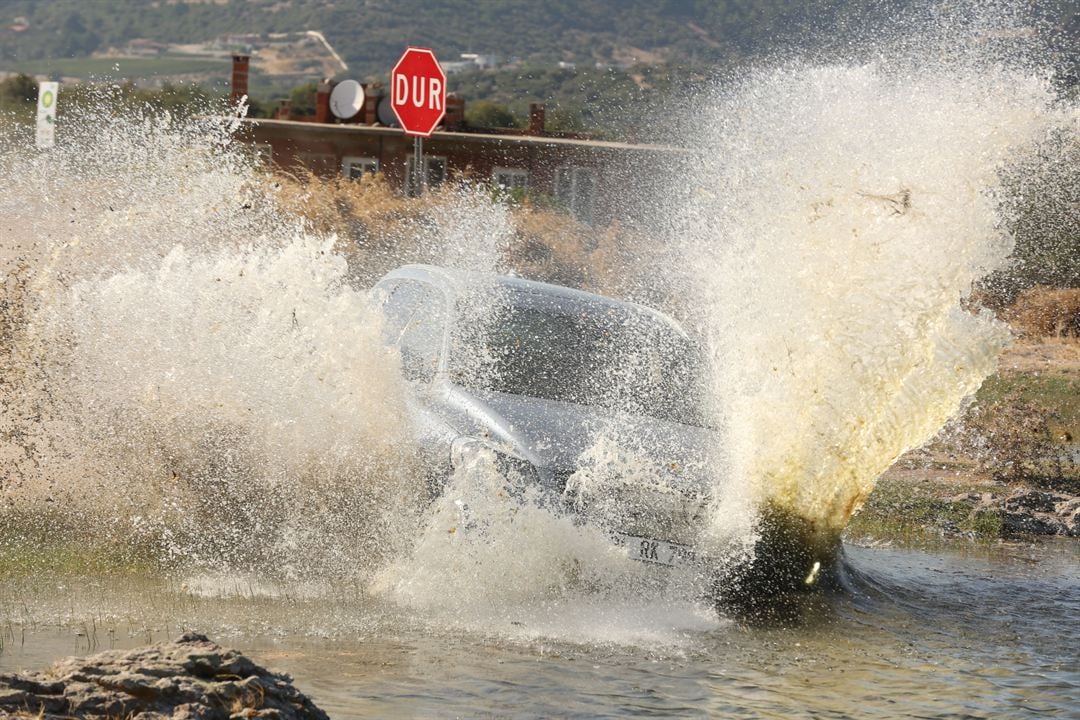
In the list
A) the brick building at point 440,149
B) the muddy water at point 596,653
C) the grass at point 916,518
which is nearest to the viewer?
the muddy water at point 596,653

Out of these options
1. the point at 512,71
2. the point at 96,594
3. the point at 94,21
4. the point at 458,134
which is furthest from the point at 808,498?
the point at 94,21

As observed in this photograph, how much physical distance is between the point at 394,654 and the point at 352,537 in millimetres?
1629

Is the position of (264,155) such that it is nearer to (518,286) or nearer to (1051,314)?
(1051,314)

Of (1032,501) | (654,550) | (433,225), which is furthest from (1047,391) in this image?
(654,550)

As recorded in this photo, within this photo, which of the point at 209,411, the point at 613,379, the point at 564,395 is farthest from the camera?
the point at 613,379

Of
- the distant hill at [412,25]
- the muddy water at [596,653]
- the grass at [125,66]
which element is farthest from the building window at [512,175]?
the grass at [125,66]

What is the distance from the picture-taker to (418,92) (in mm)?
23047

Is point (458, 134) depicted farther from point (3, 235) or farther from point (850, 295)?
point (850, 295)

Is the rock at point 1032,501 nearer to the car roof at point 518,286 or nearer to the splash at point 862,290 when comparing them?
the splash at point 862,290

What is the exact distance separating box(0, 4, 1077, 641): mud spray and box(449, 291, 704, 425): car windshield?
317 mm

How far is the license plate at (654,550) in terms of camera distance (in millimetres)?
7539

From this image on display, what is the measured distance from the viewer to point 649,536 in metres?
7.60

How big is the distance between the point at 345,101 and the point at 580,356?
33605mm

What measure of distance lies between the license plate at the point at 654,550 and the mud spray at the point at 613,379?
0.27 feet
